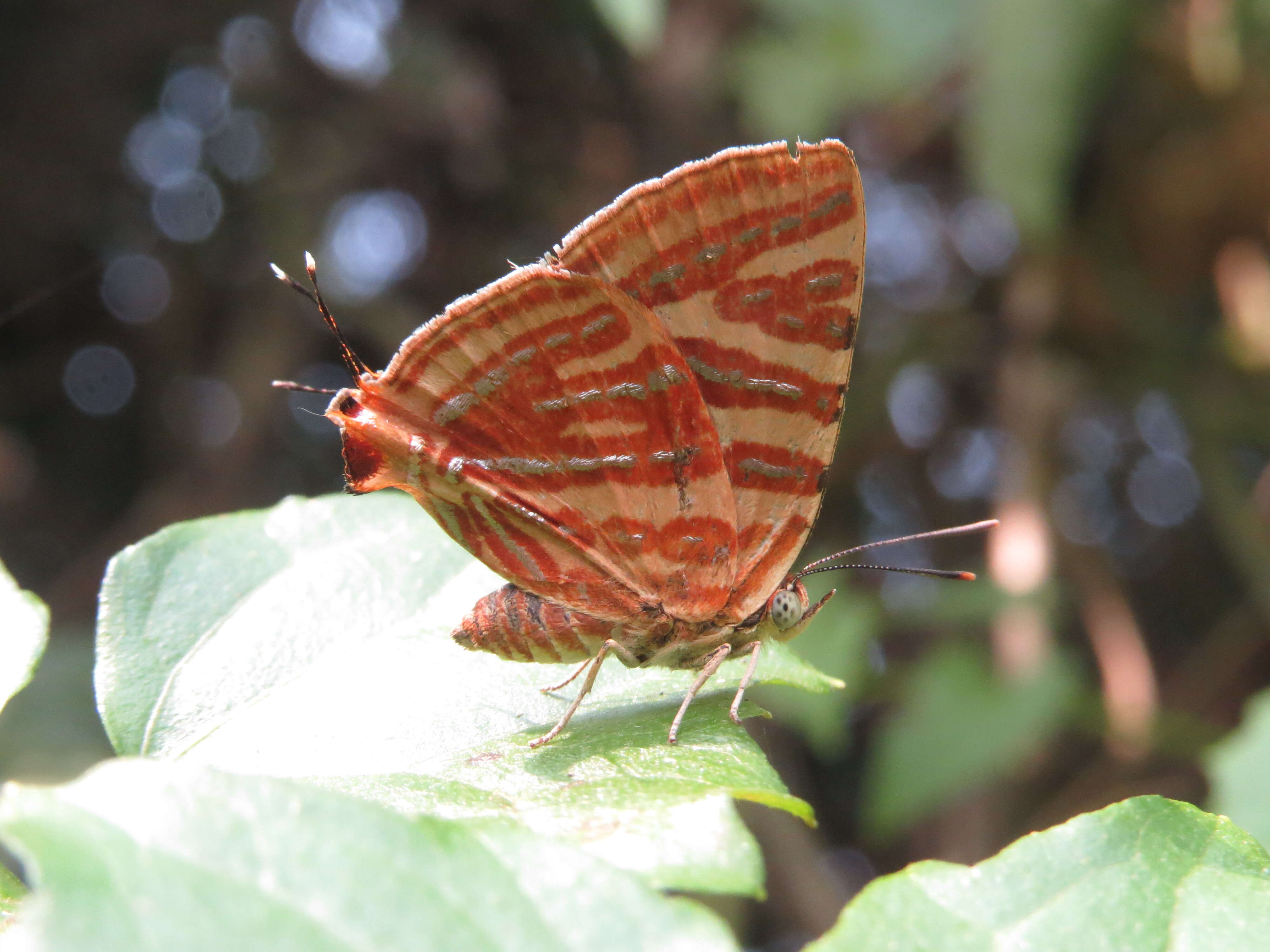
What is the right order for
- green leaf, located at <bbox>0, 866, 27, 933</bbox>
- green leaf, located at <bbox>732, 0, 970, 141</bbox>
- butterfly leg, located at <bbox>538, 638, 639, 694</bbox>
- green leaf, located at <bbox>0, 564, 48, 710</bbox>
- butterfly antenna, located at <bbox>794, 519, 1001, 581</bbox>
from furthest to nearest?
green leaf, located at <bbox>732, 0, 970, 141</bbox> < butterfly antenna, located at <bbox>794, 519, 1001, 581</bbox> < butterfly leg, located at <bbox>538, 638, 639, 694</bbox> < green leaf, located at <bbox>0, 564, 48, 710</bbox> < green leaf, located at <bbox>0, 866, 27, 933</bbox>

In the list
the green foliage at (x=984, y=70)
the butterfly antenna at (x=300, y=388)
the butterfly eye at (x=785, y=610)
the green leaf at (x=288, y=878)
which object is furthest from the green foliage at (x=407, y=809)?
the green foliage at (x=984, y=70)

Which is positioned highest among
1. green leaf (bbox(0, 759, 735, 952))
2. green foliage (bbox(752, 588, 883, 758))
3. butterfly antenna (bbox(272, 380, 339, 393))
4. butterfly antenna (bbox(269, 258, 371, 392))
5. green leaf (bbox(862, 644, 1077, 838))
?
butterfly antenna (bbox(269, 258, 371, 392))

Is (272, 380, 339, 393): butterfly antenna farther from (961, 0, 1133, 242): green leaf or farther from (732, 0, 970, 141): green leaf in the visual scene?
(961, 0, 1133, 242): green leaf

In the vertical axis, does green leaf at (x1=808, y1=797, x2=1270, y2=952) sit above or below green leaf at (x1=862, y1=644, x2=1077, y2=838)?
above

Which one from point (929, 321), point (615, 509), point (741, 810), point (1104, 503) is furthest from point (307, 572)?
point (1104, 503)

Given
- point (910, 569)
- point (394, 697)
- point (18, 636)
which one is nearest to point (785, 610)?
point (910, 569)

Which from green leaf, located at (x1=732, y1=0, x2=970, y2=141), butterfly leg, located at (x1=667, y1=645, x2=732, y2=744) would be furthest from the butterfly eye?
green leaf, located at (x1=732, y1=0, x2=970, y2=141)

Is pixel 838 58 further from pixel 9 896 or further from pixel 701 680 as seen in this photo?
pixel 9 896
